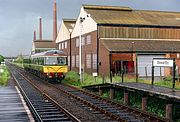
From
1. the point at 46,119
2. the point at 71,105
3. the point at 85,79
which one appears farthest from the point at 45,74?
the point at 46,119

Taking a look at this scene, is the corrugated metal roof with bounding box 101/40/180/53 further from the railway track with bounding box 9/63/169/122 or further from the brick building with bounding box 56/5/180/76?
the railway track with bounding box 9/63/169/122

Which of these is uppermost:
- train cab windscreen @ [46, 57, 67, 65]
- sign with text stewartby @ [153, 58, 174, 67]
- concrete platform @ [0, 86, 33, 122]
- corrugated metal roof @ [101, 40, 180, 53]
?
corrugated metal roof @ [101, 40, 180, 53]

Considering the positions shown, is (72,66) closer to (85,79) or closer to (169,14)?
(169,14)

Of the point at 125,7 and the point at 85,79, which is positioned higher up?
the point at 125,7

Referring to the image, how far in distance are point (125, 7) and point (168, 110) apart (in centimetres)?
3857

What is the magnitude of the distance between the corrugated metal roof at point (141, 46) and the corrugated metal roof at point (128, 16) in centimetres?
274

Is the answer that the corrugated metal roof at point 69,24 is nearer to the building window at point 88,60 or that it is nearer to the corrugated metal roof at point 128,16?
the corrugated metal roof at point 128,16

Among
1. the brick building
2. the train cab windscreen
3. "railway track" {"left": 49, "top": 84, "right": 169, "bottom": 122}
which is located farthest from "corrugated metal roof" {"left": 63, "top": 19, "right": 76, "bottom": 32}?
"railway track" {"left": 49, "top": 84, "right": 169, "bottom": 122}

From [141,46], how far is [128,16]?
808 centimetres

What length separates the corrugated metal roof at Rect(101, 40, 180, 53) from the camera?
1489 inches

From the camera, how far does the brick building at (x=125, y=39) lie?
37875mm

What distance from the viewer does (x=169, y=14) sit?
51.8m

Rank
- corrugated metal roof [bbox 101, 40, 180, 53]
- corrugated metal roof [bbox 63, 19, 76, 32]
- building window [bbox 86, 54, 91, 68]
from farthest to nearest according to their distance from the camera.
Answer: corrugated metal roof [bbox 63, 19, 76, 32], building window [bbox 86, 54, 91, 68], corrugated metal roof [bbox 101, 40, 180, 53]

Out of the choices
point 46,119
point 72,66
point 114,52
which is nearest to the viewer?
point 46,119
